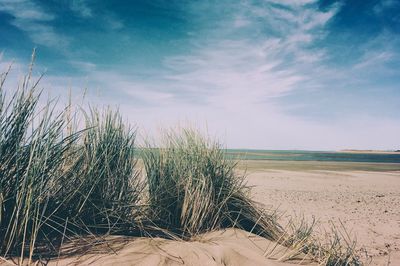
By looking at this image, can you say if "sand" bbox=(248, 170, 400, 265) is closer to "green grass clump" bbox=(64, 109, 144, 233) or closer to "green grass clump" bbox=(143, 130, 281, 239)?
"green grass clump" bbox=(143, 130, 281, 239)

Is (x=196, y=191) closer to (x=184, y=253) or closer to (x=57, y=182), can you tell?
(x=184, y=253)

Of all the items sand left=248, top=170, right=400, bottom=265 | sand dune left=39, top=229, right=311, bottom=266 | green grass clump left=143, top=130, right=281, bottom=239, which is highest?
green grass clump left=143, top=130, right=281, bottom=239

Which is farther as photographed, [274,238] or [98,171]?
[274,238]

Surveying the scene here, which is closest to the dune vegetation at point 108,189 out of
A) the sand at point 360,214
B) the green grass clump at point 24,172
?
the green grass clump at point 24,172

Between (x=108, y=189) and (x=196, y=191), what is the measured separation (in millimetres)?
922

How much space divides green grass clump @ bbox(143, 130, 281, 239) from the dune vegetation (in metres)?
0.01

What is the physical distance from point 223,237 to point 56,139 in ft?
6.13

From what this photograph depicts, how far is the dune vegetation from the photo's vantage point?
7.41 feet

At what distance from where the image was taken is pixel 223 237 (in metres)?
2.95

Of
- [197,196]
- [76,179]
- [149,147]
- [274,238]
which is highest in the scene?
[149,147]

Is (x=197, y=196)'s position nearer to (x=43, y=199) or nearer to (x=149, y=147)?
(x=149, y=147)

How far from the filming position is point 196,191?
317cm

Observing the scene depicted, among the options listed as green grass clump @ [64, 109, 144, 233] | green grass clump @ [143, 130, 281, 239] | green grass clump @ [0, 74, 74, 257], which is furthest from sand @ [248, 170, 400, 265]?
green grass clump @ [0, 74, 74, 257]

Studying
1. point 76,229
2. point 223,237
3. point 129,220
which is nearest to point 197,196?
point 223,237
